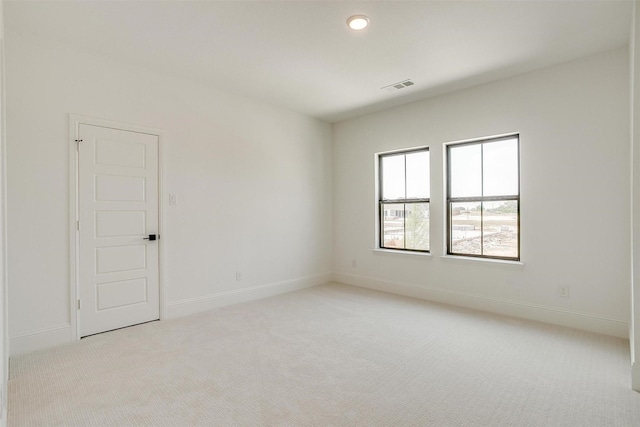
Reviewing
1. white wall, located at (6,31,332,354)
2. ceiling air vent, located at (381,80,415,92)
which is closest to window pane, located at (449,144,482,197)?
ceiling air vent, located at (381,80,415,92)

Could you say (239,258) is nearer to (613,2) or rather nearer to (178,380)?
(178,380)

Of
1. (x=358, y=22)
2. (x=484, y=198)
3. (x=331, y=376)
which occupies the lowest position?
(x=331, y=376)

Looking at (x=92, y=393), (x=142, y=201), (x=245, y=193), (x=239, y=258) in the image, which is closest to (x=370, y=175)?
(x=245, y=193)

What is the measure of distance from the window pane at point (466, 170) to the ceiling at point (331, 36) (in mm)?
848

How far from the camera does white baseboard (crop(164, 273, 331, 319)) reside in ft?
13.0

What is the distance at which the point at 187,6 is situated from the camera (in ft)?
8.49

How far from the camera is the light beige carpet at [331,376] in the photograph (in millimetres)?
2051

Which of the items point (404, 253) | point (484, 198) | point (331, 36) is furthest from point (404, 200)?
point (331, 36)

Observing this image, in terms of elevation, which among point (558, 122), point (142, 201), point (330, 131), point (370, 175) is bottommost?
point (142, 201)

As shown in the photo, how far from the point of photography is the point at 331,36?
9.85 ft

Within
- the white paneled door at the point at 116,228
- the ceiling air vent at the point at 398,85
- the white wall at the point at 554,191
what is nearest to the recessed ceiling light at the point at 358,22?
the ceiling air vent at the point at 398,85

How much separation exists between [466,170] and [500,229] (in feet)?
2.88

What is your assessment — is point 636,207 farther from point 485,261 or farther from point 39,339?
point 39,339

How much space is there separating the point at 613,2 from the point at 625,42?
855 mm
